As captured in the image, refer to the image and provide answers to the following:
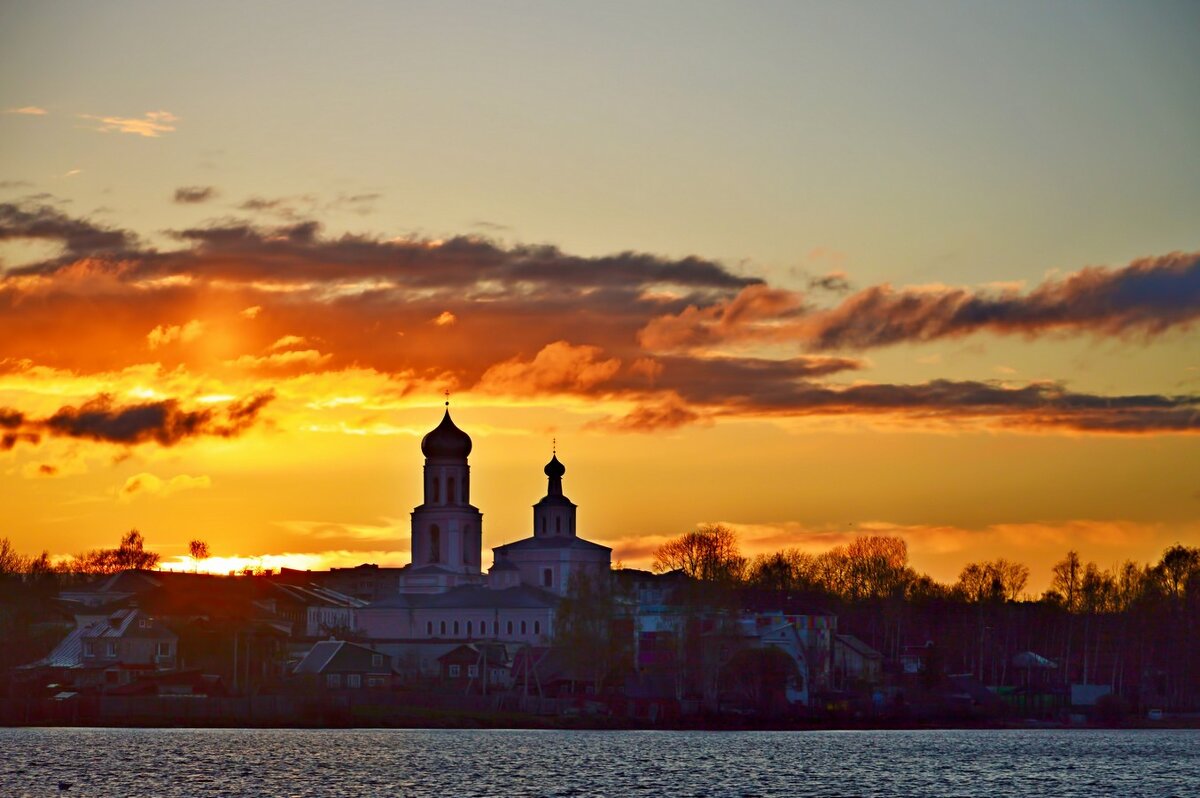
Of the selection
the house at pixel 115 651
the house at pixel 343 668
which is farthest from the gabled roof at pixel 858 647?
the house at pixel 115 651

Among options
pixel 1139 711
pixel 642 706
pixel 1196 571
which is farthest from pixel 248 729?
pixel 1196 571

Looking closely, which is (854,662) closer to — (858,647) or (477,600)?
(858,647)

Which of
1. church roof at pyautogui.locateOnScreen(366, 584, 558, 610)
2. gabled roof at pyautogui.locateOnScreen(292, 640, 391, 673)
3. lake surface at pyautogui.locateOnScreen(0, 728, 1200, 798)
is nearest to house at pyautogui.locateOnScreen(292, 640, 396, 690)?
gabled roof at pyautogui.locateOnScreen(292, 640, 391, 673)

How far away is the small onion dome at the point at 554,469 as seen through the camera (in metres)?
191

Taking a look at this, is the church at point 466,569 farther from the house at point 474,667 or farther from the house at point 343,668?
the house at point 343,668

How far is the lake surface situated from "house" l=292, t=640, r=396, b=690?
1722cm

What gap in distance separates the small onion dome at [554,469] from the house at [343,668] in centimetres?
4290

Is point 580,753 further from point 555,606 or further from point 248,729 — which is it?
point 555,606

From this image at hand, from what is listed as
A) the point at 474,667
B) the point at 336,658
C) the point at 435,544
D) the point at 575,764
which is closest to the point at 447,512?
the point at 435,544

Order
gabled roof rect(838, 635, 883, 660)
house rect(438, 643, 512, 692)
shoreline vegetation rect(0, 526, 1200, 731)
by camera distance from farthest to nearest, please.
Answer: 1. gabled roof rect(838, 635, 883, 660)
2. house rect(438, 643, 512, 692)
3. shoreline vegetation rect(0, 526, 1200, 731)

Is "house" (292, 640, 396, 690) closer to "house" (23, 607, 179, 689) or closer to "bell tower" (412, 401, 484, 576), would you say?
"house" (23, 607, 179, 689)

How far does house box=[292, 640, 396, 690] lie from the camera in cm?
14412

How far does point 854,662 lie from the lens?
159875mm

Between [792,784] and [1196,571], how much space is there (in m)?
98.2
